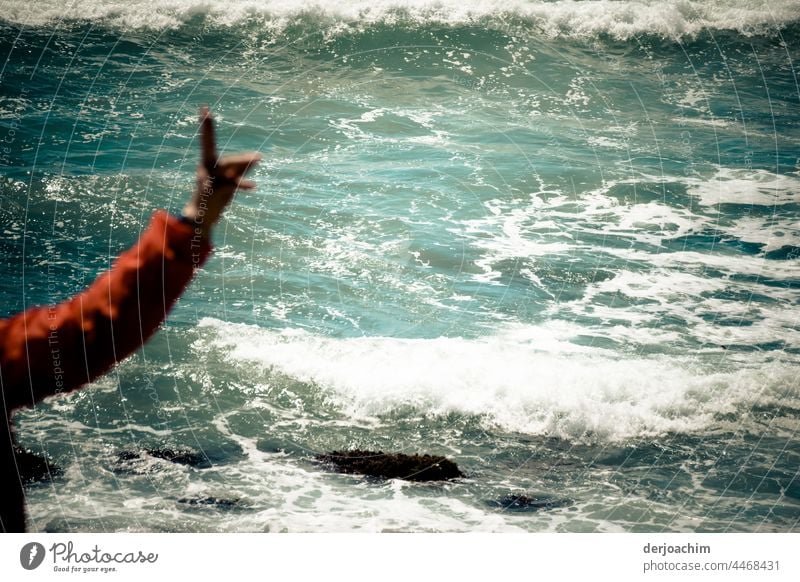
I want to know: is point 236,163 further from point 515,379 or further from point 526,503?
point 515,379

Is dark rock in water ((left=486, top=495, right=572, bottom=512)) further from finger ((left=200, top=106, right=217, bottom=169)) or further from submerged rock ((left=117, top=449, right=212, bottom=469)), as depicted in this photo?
finger ((left=200, top=106, right=217, bottom=169))

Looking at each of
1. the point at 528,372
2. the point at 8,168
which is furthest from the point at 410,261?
the point at 8,168

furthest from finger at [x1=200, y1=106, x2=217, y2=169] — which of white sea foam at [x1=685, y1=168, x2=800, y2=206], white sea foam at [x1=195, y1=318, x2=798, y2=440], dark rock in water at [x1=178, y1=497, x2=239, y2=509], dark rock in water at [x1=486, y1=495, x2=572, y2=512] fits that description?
white sea foam at [x1=685, y1=168, x2=800, y2=206]

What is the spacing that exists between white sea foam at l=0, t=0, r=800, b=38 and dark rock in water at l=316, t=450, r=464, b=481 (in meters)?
7.46

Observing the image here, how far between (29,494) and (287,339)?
2028 mm

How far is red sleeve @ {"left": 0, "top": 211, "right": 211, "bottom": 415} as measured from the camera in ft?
2.47

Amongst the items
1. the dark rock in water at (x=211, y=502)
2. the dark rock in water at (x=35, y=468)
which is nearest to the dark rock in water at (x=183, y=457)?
the dark rock in water at (x=211, y=502)

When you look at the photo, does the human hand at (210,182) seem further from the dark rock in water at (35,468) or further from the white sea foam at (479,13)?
the white sea foam at (479,13)

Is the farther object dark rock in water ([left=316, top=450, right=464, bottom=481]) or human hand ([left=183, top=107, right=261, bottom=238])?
dark rock in water ([left=316, top=450, right=464, bottom=481])

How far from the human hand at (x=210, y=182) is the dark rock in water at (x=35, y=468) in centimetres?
340

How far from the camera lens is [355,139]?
7746mm

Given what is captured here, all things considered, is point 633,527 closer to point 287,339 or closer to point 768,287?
point 287,339

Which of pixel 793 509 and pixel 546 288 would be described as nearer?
pixel 793 509

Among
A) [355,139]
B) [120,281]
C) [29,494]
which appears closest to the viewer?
[120,281]
